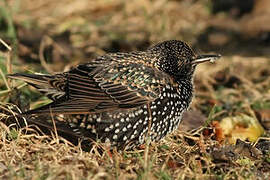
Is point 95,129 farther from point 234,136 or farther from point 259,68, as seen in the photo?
point 259,68

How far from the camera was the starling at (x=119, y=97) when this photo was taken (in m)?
4.95

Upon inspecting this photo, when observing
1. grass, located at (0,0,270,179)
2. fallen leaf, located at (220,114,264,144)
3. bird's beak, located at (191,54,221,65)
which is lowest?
fallen leaf, located at (220,114,264,144)

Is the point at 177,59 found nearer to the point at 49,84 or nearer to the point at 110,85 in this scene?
the point at 110,85

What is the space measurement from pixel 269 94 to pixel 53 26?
13.4 ft

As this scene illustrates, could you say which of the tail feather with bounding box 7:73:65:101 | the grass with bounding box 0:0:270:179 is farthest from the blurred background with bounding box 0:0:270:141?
the tail feather with bounding box 7:73:65:101

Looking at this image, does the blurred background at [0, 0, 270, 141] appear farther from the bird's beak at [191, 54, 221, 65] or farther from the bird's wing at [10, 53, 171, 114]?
the bird's wing at [10, 53, 171, 114]

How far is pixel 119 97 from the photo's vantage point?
5.02 meters

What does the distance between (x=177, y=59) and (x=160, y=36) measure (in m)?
3.92

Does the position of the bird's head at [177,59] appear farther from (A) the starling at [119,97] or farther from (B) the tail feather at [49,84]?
(B) the tail feather at [49,84]

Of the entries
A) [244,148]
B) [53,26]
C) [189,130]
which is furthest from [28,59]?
[244,148]

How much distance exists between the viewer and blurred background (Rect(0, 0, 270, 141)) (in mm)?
7191

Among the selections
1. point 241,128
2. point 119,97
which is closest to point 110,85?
point 119,97

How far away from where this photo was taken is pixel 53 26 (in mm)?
9633

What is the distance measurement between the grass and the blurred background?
0.02 m
